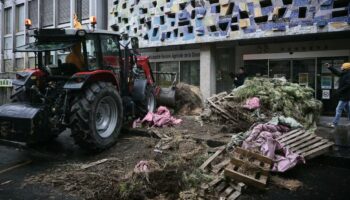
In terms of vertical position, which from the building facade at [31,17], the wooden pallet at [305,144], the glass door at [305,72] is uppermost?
the building facade at [31,17]

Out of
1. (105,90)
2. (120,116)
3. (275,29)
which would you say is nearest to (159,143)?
(120,116)

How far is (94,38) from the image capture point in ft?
28.5

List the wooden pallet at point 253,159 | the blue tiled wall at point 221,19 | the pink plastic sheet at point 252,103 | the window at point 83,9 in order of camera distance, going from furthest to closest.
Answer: the window at point 83,9 < the blue tiled wall at point 221,19 < the pink plastic sheet at point 252,103 < the wooden pallet at point 253,159

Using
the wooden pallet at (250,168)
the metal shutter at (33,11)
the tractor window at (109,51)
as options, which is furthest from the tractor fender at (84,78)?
the metal shutter at (33,11)

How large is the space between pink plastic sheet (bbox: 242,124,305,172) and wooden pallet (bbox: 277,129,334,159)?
21cm

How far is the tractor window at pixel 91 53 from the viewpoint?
8539mm

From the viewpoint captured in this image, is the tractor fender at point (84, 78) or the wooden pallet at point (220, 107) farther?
the wooden pallet at point (220, 107)

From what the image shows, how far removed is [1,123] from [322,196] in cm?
590

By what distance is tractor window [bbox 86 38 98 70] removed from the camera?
8.54 meters

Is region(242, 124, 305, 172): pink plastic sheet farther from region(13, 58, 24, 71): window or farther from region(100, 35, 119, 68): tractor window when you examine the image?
region(13, 58, 24, 71): window

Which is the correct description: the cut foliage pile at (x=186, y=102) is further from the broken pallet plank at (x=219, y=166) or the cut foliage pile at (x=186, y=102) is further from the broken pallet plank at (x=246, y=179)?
the broken pallet plank at (x=246, y=179)

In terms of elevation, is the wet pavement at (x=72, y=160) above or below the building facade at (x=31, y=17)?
below

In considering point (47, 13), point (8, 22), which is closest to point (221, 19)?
point (47, 13)

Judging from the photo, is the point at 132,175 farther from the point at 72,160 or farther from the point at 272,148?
the point at 272,148
